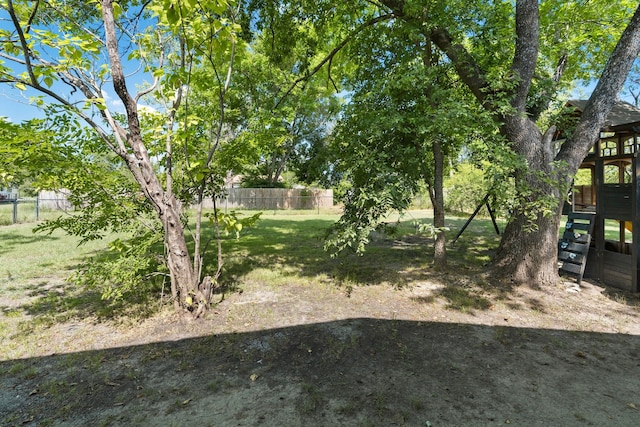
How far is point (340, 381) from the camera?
8.84 feet

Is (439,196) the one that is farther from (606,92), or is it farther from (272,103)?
(272,103)

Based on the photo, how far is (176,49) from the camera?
436 cm

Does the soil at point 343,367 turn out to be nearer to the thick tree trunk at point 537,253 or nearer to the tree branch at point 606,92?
the thick tree trunk at point 537,253

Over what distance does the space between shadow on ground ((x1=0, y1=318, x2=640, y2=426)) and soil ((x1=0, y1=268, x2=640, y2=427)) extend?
12 millimetres

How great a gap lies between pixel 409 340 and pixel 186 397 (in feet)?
7.25

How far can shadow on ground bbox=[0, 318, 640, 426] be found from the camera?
7.39 feet

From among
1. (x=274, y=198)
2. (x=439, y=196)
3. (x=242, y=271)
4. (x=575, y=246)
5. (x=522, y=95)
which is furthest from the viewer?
(x=274, y=198)

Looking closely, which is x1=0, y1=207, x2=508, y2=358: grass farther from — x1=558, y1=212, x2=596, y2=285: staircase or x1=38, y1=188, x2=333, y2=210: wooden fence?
x1=38, y1=188, x2=333, y2=210: wooden fence

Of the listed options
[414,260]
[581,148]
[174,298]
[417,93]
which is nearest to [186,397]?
[174,298]

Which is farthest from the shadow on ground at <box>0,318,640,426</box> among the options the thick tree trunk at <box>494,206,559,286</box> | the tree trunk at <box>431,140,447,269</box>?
the tree trunk at <box>431,140,447,269</box>

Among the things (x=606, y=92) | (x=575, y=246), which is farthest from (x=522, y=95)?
(x=575, y=246)

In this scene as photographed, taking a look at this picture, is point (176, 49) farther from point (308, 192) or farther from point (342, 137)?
point (308, 192)

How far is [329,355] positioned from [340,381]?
0.45 metres

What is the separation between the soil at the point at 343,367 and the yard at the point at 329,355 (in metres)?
0.01
